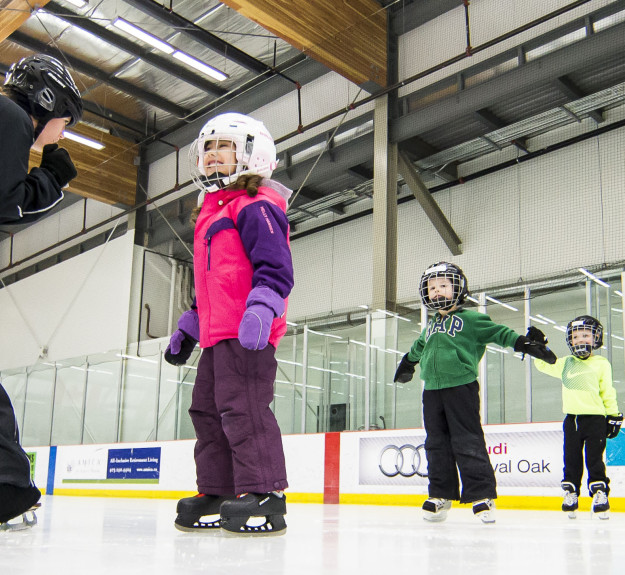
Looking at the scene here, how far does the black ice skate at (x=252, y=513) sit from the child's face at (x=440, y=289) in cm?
182

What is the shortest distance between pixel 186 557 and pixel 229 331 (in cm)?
94

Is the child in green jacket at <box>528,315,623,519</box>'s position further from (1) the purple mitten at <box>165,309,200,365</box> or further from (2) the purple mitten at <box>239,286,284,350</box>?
(2) the purple mitten at <box>239,286,284,350</box>

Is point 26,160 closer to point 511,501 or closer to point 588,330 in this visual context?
point 588,330

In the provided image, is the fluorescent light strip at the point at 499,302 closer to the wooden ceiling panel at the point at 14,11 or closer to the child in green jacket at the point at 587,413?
the child in green jacket at the point at 587,413

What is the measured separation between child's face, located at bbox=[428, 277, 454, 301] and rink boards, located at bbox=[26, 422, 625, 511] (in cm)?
272

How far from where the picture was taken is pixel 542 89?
8953 mm

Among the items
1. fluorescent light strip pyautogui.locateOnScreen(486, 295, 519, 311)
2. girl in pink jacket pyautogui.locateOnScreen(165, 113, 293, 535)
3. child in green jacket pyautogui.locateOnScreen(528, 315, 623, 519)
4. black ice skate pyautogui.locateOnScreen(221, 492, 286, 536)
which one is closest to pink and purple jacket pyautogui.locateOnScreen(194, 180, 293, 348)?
girl in pink jacket pyautogui.locateOnScreen(165, 113, 293, 535)

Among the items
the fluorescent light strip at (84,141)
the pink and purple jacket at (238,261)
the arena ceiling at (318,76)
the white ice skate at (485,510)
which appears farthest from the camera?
the fluorescent light strip at (84,141)

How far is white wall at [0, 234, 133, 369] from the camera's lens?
1412cm

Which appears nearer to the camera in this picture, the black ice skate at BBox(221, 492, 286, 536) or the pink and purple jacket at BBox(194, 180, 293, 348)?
the black ice skate at BBox(221, 492, 286, 536)

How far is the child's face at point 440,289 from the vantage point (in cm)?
394

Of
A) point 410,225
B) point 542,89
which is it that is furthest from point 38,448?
point 542,89

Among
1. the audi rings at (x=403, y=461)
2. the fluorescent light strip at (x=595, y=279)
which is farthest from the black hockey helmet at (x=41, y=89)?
the fluorescent light strip at (x=595, y=279)

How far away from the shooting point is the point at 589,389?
5.15m
